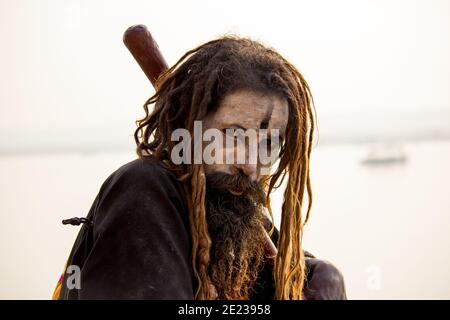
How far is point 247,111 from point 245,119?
2 cm

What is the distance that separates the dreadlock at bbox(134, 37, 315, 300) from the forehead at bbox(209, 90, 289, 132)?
20mm

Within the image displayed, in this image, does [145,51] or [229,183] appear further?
[145,51]

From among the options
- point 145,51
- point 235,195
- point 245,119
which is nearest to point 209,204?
point 235,195

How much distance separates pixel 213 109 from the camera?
5.29 feet

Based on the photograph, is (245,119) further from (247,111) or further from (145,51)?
(145,51)

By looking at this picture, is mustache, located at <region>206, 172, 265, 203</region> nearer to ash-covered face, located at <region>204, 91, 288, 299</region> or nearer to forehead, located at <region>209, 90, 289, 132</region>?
ash-covered face, located at <region>204, 91, 288, 299</region>

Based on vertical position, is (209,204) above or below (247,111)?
below

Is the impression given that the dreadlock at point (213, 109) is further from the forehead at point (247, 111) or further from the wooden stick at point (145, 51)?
the wooden stick at point (145, 51)

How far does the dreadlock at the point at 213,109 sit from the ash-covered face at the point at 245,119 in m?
0.02

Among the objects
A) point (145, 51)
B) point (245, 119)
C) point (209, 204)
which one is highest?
point (145, 51)

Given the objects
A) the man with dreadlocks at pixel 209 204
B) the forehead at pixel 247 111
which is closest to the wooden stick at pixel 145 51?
the man with dreadlocks at pixel 209 204

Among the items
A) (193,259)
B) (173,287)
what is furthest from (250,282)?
(173,287)

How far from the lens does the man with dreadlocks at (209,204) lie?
4.50 ft

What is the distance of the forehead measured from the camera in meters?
1.57
